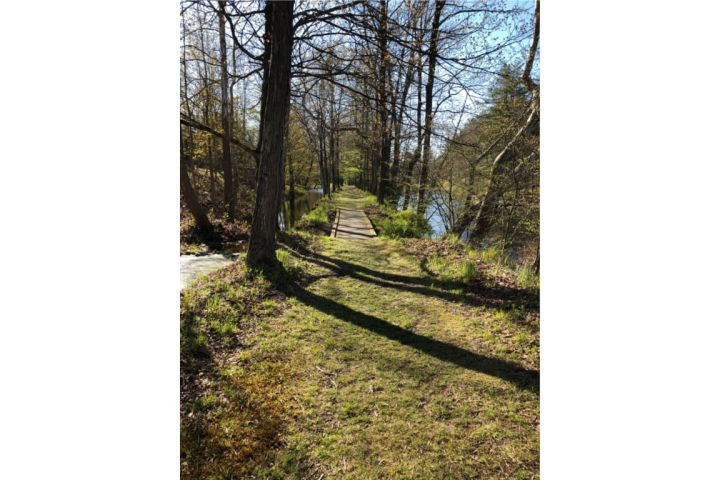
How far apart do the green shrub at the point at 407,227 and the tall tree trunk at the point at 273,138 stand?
13.1 feet

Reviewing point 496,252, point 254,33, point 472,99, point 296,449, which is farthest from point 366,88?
point 296,449

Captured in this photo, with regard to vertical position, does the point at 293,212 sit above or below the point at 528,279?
above

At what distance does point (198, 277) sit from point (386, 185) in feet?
39.3

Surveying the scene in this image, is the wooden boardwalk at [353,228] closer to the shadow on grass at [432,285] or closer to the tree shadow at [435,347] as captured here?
the shadow on grass at [432,285]

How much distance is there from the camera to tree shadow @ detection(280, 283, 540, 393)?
243 cm

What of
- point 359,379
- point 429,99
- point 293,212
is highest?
point 429,99

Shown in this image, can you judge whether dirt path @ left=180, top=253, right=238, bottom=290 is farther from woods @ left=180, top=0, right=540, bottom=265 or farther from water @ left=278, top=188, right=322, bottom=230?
water @ left=278, top=188, right=322, bottom=230

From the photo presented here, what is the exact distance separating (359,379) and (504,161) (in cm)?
482

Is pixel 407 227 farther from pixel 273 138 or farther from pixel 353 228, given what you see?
pixel 273 138

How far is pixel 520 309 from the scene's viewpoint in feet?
11.6

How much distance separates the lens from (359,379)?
7.95 feet

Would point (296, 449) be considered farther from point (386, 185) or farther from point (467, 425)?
point (386, 185)

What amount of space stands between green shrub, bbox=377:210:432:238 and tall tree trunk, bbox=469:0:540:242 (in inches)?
68.8

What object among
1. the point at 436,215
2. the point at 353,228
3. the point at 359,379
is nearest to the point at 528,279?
→ the point at 359,379
